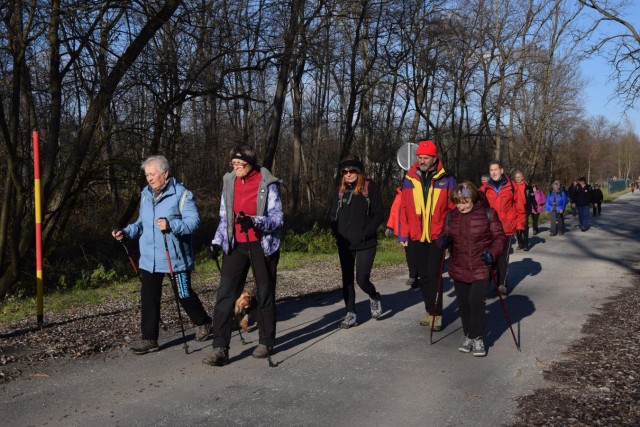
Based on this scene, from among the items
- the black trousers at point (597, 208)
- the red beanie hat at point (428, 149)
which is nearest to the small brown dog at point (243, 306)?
the red beanie hat at point (428, 149)

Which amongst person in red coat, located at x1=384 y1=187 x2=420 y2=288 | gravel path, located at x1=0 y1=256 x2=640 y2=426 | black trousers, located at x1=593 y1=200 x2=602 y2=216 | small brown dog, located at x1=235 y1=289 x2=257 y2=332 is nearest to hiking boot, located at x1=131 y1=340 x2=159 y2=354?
gravel path, located at x1=0 y1=256 x2=640 y2=426

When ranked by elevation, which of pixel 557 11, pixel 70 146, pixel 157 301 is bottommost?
pixel 157 301

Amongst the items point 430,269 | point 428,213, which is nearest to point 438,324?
point 430,269

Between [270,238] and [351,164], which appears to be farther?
[351,164]

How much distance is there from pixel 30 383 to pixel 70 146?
240 inches

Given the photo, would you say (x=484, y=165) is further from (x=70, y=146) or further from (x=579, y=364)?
(x=579, y=364)

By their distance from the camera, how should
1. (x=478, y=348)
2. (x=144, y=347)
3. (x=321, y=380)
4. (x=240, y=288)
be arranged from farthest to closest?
(x=478, y=348), (x=144, y=347), (x=240, y=288), (x=321, y=380)

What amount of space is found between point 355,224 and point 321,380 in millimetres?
2280

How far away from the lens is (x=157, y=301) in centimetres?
577

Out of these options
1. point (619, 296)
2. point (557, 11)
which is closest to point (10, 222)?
point (619, 296)

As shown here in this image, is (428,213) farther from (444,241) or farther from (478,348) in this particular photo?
(478,348)

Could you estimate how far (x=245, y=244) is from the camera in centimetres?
556

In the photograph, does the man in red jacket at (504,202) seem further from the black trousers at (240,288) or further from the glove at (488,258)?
the black trousers at (240,288)

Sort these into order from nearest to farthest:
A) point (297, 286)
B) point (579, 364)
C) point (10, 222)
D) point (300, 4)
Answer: point (579, 364) < point (10, 222) < point (297, 286) < point (300, 4)
